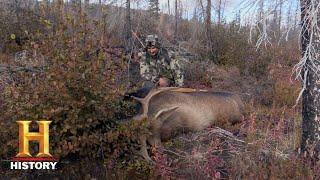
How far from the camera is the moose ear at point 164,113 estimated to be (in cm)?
551

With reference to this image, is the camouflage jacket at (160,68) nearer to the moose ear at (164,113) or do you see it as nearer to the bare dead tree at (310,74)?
the moose ear at (164,113)

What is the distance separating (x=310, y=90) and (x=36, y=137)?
9.61ft

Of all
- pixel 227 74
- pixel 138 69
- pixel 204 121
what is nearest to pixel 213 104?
pixel 204 121

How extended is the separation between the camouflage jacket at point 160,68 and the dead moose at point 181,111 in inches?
57.7

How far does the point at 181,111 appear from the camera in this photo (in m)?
5.92

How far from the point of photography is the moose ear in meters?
5.51

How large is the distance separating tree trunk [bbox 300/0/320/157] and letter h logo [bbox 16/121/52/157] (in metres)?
2.75

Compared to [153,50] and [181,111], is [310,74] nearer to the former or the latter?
[181,111]

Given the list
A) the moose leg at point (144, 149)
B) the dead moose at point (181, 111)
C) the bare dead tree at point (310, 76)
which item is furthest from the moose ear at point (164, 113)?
the bare dead tree at point (310, 76)

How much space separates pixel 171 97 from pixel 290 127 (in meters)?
1.80

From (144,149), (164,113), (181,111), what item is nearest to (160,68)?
(181,111)

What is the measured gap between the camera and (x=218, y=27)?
44.4ft

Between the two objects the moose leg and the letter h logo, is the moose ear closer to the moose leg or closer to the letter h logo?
the moose leg

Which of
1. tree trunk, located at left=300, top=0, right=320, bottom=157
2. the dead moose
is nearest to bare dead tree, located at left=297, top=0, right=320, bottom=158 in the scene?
tree trunk, located at left=300, top=0, right=320, bottom=157
